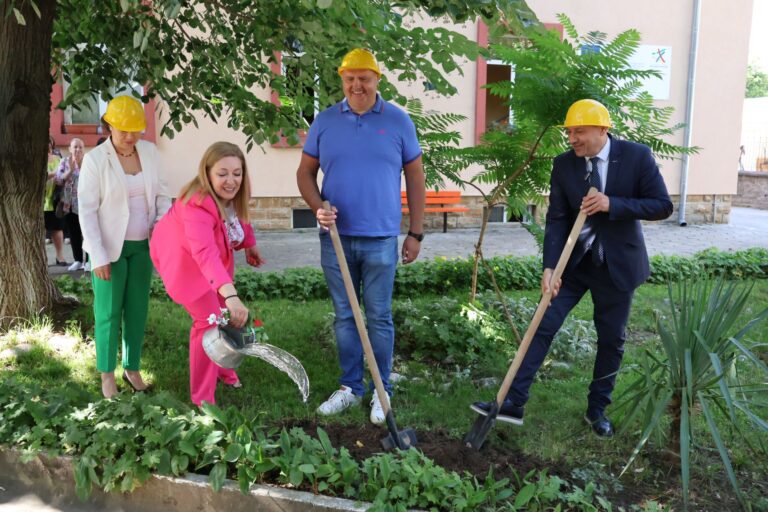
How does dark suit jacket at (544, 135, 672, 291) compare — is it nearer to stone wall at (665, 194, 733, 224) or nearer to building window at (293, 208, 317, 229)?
building window at (293, 208, 317, 229)

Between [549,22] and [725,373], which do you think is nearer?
[725,373]

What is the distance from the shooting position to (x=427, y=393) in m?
4.80

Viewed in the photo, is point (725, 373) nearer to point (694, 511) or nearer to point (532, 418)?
point (694, 511)

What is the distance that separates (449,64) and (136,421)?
3378mm

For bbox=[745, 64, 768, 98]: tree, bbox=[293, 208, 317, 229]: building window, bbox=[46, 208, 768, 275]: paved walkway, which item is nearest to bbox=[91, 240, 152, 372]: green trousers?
bbox=[46, 208, 768, 275]: paved walkway

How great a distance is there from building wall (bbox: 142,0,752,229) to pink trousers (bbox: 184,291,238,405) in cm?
907

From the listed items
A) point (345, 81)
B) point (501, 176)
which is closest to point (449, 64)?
point (501, 176)

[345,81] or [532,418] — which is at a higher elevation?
[345,81]

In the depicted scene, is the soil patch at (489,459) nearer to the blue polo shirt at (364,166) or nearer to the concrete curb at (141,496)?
the concrete curb at (141,496)

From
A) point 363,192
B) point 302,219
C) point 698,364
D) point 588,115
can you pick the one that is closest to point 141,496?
point 363,192

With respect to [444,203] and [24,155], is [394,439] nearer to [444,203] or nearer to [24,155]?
[24,155]

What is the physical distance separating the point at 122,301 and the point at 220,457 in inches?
61.8

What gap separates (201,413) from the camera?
12.8 ft

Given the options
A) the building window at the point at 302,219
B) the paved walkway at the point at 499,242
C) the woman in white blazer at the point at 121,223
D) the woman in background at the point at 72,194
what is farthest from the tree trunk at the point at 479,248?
the building window at the point at 302,219
